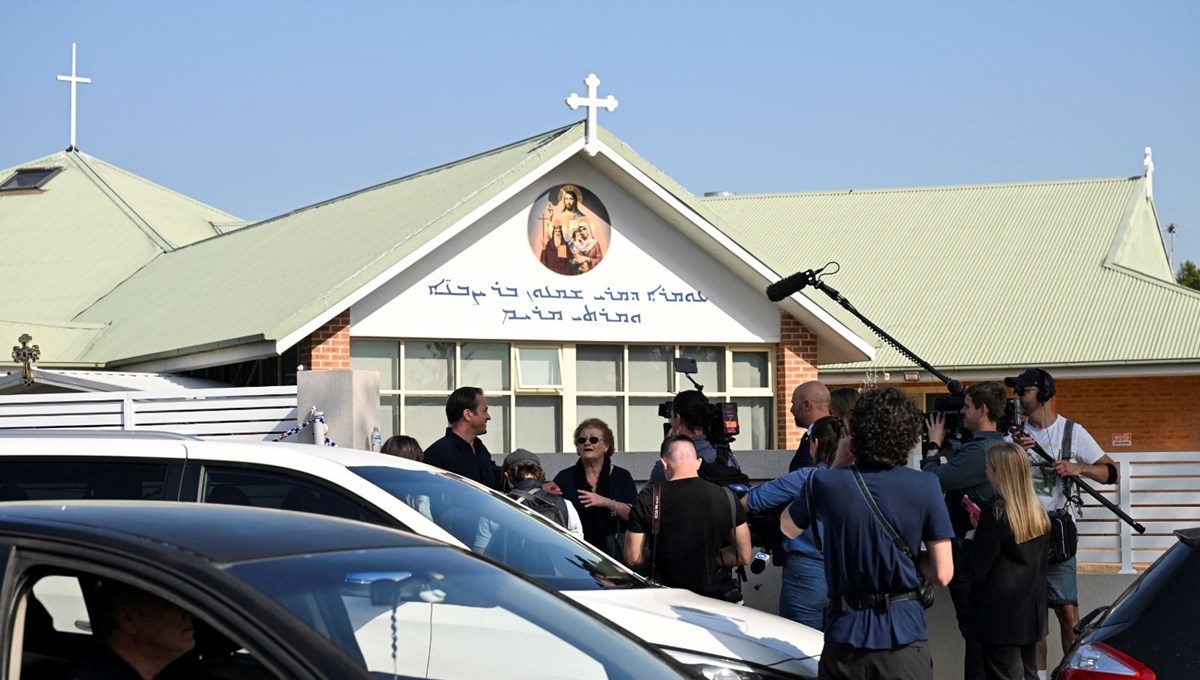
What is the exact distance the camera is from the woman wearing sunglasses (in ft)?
29.3

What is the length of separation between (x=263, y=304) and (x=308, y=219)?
5874 mm

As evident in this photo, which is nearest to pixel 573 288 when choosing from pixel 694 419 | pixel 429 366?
pixel 429 366

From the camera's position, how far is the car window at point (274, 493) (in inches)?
226

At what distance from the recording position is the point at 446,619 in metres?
3.93

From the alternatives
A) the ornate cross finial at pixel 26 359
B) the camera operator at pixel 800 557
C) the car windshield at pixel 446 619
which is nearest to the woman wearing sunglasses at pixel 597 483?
the camera operator at pixel 800 557

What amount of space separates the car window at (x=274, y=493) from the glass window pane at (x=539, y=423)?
13.0 m

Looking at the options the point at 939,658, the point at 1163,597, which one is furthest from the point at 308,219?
the point at 1163,597

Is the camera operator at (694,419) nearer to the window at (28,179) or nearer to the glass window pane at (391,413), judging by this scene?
the glass window pane at (391,413)

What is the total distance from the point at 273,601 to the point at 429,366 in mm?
15432

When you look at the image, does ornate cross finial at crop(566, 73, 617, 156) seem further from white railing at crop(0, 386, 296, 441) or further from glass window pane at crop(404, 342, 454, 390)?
white railing at crop(0, 386, 296, 441)

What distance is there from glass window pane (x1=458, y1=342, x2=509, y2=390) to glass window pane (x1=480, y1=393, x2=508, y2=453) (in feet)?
0.36

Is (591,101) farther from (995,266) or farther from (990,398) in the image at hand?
(995,266)

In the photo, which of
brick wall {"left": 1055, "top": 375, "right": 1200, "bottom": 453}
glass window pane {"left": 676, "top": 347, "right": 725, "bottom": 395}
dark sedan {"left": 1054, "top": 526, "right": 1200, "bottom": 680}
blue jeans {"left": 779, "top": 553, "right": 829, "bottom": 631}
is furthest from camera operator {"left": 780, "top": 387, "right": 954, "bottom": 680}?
brick wall {"left": 1055, "top": 375, "right": 1200, "bottom": 453}

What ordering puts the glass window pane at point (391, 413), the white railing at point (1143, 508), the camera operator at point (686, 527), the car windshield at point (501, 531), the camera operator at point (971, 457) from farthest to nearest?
the glass window pane at point (391, 413)
the white railing at point (1143, 508)
the camera operator at point (971, 457)
the camera operator at point (686, 527)
the car windshield at point (501, 531)
